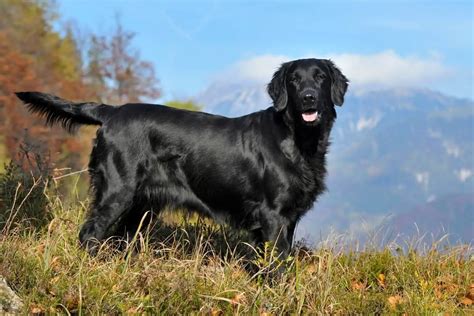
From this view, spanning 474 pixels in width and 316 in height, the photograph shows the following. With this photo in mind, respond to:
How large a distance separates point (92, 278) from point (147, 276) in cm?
41

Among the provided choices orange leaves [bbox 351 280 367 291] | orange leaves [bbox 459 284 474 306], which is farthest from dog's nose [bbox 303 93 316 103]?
orange leaves [bbox 459 284 474 306]

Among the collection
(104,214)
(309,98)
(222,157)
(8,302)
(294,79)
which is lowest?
(8,302)

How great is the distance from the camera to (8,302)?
411 cm

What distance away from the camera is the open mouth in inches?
216

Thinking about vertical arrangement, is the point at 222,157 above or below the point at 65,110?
below

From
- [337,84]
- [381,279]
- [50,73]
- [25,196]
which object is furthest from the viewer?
[50,73]

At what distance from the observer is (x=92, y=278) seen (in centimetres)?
456

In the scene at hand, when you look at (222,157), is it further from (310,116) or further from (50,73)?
(50,73)

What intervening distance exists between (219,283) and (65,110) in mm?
2459

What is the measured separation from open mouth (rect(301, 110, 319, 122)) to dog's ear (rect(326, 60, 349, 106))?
42cm

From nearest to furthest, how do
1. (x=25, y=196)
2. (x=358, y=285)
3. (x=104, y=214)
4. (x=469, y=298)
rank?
(x=469, y=298) → (x=358, y=285) → (x=104, y=214) → (x=25, y=196)

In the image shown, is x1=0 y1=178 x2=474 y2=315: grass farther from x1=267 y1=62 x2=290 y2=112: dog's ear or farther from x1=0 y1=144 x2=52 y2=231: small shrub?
x1=267 y1=62 x2=290 y2=112: dog's ear

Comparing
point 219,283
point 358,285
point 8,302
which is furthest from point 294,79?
point 8,302

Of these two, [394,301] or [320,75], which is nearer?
[394,301]
